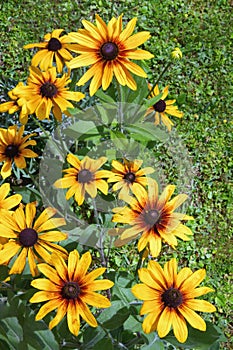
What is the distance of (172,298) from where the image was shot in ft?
4.41

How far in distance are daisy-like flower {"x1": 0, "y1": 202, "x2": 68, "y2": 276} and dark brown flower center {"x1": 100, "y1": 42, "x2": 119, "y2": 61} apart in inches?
19.9

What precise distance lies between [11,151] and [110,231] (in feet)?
1.41

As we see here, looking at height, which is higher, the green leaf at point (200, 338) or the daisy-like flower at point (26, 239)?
the daisy-like flower at point (26, 239)

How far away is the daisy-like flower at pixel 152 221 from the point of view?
1496mm

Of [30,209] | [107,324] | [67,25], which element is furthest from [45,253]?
[67,25]

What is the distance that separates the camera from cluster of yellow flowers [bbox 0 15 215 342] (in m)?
1.35

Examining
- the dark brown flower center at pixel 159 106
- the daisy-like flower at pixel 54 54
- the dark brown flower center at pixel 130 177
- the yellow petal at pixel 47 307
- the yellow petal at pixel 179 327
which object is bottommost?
the yellow petal at pixel 179 327

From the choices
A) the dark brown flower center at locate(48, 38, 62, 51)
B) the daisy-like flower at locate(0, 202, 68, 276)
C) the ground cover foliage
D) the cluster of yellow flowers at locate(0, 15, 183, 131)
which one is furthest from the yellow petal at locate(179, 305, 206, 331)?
the ground cover foliage

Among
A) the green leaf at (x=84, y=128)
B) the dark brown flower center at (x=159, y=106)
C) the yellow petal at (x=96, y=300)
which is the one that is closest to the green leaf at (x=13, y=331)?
the yellow petal at (x=96, y=300)

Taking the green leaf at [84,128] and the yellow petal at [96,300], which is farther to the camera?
the green leaf at [84,128]

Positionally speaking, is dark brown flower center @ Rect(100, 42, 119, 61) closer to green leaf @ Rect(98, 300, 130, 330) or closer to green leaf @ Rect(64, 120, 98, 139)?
green leaf @ Rect(64, 120, 98, 139)

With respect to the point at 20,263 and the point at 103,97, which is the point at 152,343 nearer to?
the point at 20,263

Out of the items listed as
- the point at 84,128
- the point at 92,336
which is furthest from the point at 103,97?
the point at 92,336

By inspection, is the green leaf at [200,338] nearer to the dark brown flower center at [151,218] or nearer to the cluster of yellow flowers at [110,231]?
the cluster of yellow flowers at [110,231]
